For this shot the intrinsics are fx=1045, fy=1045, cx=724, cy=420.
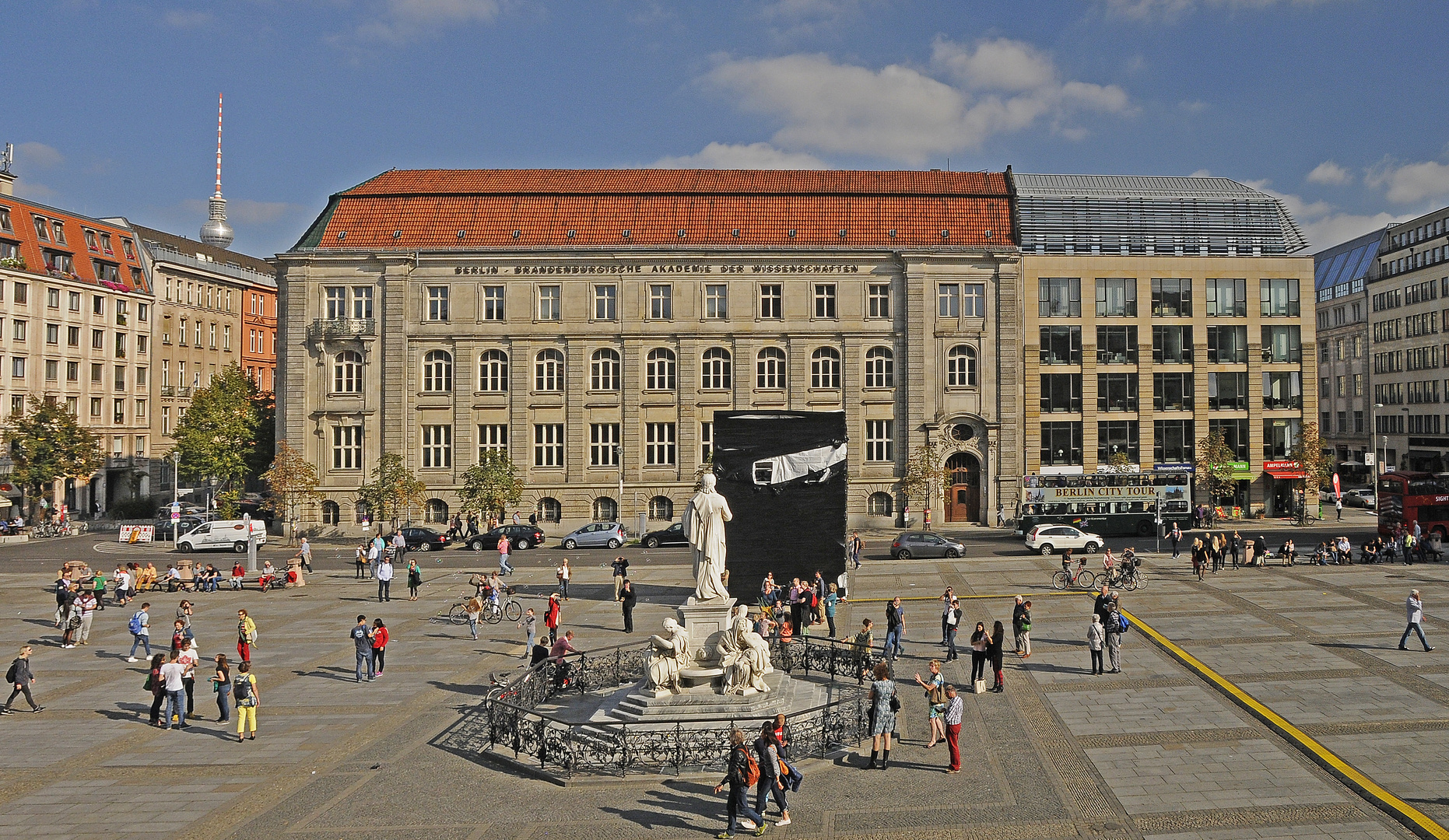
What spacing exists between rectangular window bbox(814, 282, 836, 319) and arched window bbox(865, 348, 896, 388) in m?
3.42

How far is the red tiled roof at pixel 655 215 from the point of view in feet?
213

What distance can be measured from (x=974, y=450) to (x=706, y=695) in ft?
155

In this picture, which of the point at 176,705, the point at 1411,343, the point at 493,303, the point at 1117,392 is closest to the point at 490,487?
the point at 493,303

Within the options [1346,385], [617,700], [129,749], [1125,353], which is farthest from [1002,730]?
[1346,385]

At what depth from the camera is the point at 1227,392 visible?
6762 cm

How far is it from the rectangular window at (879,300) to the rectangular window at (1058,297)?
990cm

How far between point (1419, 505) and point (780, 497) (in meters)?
34.0

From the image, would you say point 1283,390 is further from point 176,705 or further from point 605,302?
point 176,705

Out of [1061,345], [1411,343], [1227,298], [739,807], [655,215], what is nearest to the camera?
[739,807]

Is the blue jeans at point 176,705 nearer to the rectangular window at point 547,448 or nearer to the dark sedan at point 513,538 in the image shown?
the dark sedan at point 513,538

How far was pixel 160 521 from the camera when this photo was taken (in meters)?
67.8

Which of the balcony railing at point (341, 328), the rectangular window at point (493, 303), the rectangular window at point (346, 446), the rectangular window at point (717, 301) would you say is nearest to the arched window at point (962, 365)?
the rectangular window at point (717, 301)

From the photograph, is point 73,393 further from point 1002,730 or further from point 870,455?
point 1002,730

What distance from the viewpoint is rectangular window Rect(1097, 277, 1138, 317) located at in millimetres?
67000
